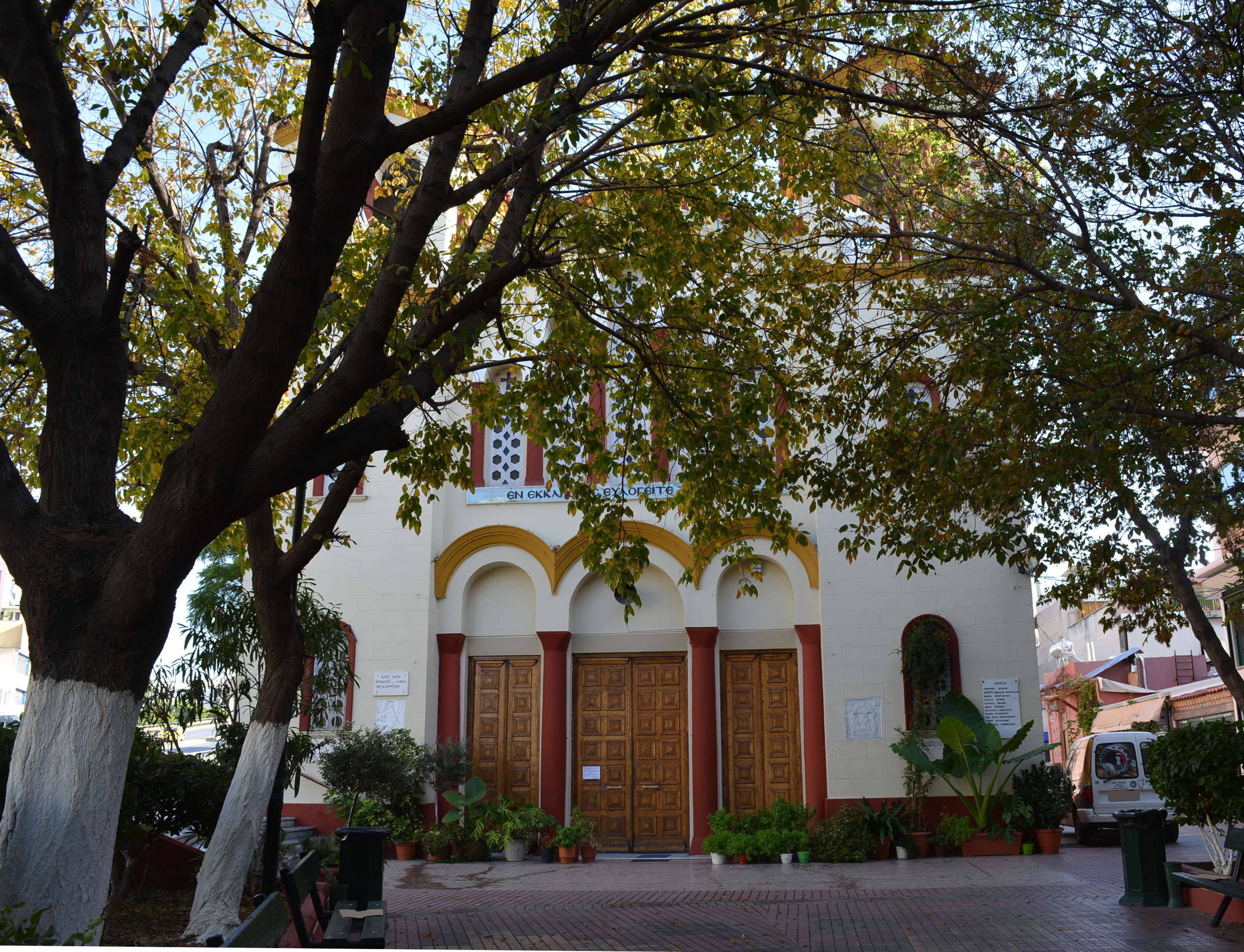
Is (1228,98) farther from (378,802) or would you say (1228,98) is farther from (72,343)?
(378,802)

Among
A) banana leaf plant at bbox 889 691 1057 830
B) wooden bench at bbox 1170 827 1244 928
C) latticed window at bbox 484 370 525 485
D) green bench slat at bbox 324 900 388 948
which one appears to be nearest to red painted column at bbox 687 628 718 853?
banana leaf plant at bbox 889 691 1057 830

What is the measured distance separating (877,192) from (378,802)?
11.5 m

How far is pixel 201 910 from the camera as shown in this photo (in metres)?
8.17

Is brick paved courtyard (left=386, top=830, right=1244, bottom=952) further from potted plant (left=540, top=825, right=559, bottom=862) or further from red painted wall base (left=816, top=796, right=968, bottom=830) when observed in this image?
red painted wall base (left=816, top=796, right=968, bottom=830)

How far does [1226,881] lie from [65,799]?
8.97 m

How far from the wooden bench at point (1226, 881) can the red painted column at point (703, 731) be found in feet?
25.3

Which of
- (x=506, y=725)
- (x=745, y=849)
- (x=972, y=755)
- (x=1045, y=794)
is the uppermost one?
(x=506, y=725)

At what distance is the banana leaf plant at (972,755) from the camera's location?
14.8 metres

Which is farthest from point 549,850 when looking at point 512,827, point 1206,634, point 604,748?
point 1206,634

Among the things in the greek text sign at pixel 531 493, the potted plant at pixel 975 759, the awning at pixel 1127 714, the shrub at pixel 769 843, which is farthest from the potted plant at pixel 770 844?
the awning at pixel 1127 714

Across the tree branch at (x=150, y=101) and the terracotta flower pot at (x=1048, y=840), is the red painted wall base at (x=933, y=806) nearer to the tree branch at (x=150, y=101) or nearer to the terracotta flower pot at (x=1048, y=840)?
the terracotta flower pot at (x=1048, y=840)

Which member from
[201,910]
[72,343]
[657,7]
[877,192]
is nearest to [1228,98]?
[877,192]

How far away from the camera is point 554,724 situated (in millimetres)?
16766

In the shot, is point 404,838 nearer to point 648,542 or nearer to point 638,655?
point 638,655
